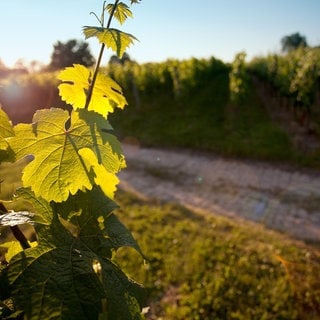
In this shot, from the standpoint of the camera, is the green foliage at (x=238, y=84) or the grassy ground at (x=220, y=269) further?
the green foliage at (x=238, y=84)

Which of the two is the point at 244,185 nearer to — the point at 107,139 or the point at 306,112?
the point at 306,112

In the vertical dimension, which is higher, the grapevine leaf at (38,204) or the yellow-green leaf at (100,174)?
the yellow-green leaf at (100,174)

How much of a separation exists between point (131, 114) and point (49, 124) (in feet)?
58.5

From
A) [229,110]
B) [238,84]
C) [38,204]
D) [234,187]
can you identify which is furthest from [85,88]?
[229,110]

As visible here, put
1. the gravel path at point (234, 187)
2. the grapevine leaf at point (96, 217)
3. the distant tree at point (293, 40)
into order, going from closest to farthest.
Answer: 1. the grapevine leaf at point (96, 217)
2. the gravel path at point (234, 187)
3. the distant tree at point (293, 40)

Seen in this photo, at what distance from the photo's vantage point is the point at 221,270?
21.4 feet

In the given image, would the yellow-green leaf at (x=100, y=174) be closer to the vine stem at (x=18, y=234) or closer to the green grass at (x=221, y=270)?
the vine stem at (x=18, y=234)

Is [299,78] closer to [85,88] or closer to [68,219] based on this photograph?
[85,88]

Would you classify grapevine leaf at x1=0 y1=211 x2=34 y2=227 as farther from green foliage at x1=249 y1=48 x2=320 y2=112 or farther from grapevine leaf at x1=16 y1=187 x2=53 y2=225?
green foliage at x1=249 y1=48 x2=320 y2=112

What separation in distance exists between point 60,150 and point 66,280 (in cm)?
33

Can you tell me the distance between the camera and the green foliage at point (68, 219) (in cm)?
84

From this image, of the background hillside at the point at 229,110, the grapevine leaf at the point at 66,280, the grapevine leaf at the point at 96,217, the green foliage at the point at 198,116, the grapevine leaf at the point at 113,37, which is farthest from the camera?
the green foliage at the point at 198,116

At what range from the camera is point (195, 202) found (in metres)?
9.78

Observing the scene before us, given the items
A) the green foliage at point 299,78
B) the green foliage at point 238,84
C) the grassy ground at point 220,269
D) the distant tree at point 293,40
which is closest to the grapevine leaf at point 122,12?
the grassy ground at point 220,269
